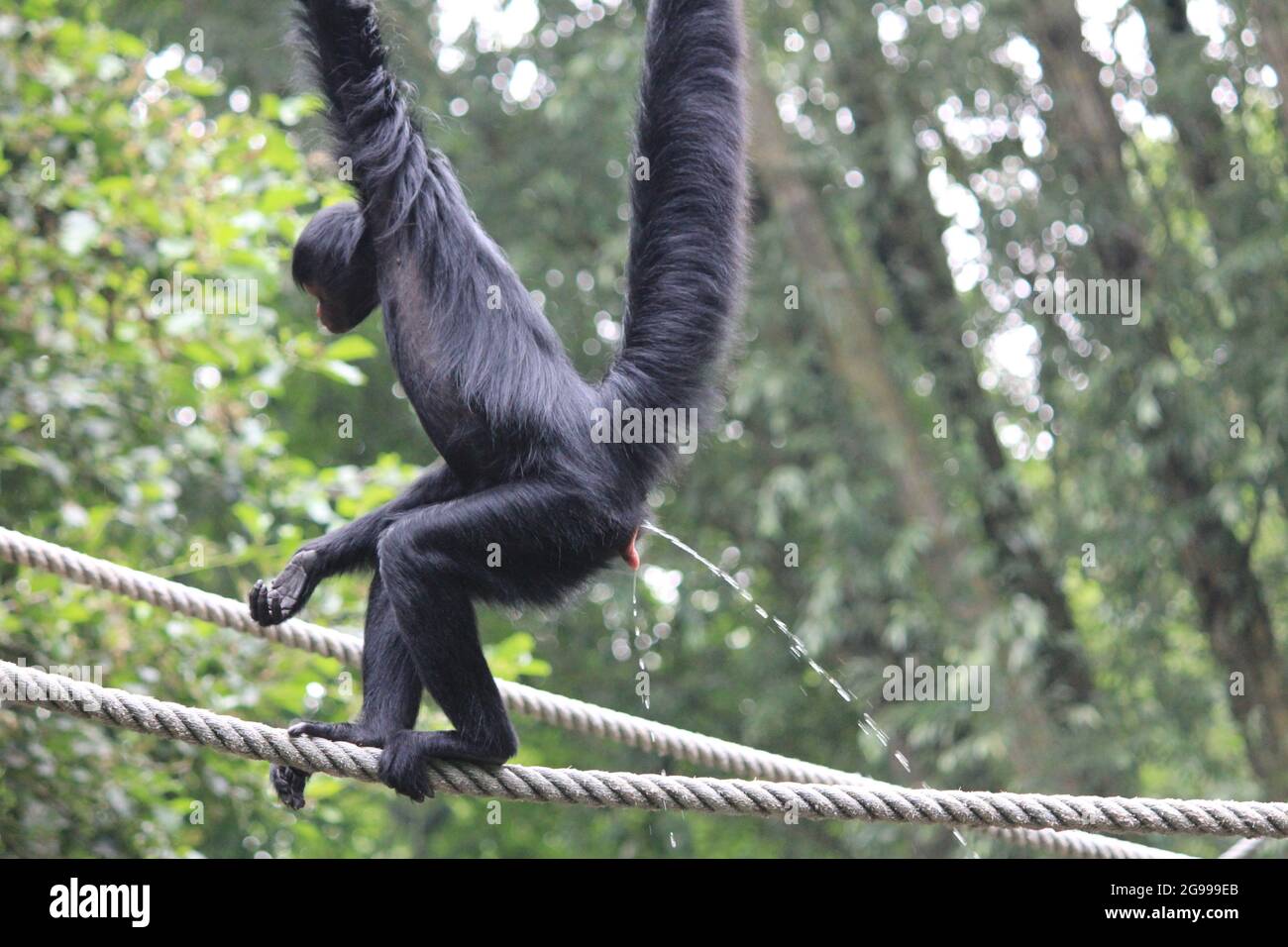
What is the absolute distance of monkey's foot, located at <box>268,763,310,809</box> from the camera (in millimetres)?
4531

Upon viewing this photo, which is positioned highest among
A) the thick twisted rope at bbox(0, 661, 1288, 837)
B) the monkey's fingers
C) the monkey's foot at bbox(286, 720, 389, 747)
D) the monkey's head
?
the monkey's head

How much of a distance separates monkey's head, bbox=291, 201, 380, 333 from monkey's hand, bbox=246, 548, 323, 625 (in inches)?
33.6

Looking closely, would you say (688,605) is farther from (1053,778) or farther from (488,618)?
(1053,778)

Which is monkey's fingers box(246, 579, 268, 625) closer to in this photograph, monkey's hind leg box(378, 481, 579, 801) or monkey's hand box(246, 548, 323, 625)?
monkey's hand box(246, 548, 323, 625)

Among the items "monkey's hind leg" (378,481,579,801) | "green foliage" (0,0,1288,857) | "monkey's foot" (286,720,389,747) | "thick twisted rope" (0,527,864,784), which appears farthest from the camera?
"green foliage" (0,0,1288,857)

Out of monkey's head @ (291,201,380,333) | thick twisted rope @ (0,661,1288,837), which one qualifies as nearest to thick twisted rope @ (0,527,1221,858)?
thick twisted rope @ (0,661,1288,837)

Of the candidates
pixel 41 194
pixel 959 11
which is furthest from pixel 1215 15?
pixel 41 194

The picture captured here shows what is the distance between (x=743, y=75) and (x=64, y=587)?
3.96 meters

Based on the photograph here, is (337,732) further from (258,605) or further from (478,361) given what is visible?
(478,361)

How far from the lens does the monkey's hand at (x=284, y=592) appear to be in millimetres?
4398

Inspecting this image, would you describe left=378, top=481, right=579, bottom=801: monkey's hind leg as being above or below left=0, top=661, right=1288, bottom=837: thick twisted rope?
above

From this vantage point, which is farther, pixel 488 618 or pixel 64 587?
pixel 488 618

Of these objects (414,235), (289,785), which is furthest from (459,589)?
(414,235)

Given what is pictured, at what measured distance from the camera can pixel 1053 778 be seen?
11.8 meters
